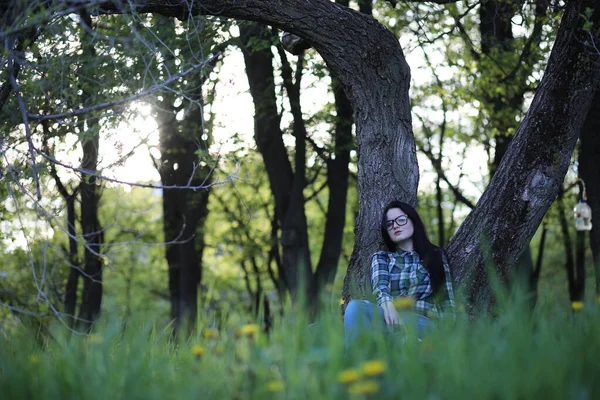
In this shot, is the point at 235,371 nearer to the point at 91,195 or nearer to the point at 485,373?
the point at 485,373

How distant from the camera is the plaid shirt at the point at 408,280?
18.2 feet

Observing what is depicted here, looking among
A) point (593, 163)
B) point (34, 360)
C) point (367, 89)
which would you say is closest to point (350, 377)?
point (34, 360)

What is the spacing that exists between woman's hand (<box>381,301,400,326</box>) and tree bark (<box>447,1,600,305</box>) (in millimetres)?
959

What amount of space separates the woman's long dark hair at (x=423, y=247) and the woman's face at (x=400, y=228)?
31mm

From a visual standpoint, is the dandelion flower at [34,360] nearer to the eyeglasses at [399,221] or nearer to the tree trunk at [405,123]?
the tree trunk at [405,123]

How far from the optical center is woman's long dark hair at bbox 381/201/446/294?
5.67m

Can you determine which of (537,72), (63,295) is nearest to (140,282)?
(63,295)

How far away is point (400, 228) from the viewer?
5840mm

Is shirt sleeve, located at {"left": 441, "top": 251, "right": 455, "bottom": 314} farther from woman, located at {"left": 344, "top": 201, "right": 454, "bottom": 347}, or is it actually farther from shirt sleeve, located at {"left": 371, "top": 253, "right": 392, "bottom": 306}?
shirt sleeve, located at {"left": 371, "top": 253, "right": 392, "bottom": 306}

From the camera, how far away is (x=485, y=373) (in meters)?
2.67

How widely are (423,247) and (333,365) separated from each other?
10.4 feet

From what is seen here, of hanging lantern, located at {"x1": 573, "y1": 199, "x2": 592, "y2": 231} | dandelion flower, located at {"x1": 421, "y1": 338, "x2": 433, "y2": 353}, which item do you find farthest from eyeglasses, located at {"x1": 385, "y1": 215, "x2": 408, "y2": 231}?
hanging lantern, located at {"x1": 573, "y1": 199, "x2": 592, "y2": 231}

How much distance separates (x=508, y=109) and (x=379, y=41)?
6.40 meters

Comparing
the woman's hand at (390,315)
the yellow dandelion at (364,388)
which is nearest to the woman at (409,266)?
the woman's hand at (390,315)
